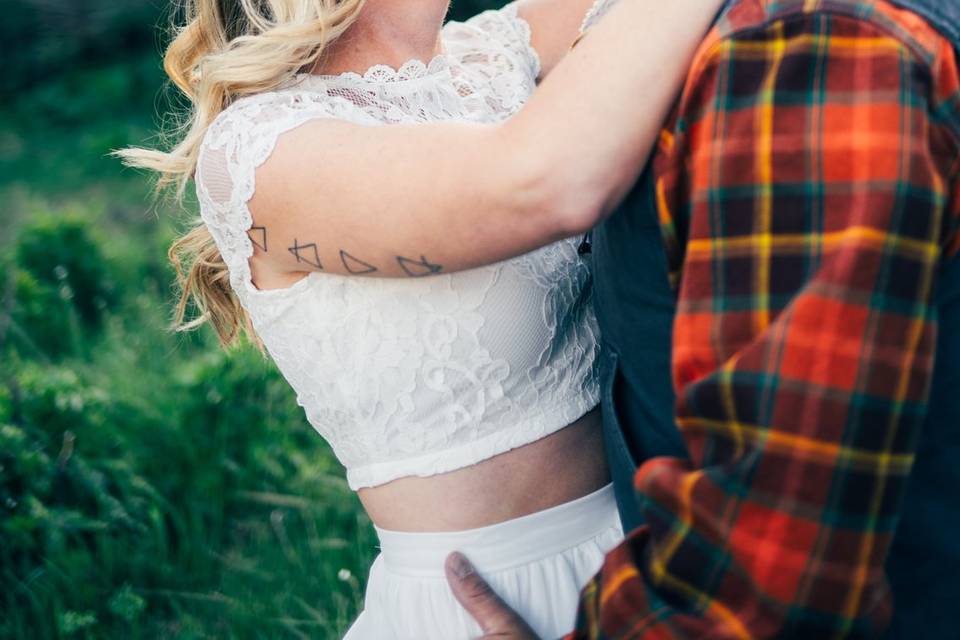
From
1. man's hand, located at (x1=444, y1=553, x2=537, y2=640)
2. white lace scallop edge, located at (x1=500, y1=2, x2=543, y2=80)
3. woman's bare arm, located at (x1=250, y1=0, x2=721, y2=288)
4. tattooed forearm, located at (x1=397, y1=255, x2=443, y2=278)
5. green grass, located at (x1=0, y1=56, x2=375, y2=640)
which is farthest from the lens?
green grass, located at (x1=0, y1=56, x2=375, y2=640)

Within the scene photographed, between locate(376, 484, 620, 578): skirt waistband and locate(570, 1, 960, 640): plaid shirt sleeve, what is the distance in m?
0.65

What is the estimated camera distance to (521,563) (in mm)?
1710

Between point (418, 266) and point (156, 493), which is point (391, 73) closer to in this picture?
point (418, 266)

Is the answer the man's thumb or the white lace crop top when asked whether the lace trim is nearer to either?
the white lace crop top

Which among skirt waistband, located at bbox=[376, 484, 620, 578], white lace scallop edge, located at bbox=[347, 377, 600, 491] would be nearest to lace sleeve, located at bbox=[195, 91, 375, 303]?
white lace scallop edge, located at bbox=[347, 377, 600, 491]

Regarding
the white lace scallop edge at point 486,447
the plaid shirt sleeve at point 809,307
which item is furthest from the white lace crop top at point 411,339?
the plaid shirt sleeve at point 809,307

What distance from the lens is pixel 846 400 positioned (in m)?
0.98

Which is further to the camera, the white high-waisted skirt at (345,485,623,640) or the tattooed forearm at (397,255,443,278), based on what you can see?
the white high-waisted skirt at (345,485,623,640)

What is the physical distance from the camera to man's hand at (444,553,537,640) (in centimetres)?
154

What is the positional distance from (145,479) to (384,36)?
1767 millimetres

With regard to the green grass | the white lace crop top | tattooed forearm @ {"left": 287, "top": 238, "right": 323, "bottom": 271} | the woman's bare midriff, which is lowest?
the green grass

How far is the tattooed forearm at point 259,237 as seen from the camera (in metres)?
1.56

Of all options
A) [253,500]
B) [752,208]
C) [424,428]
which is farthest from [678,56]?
[253,500]

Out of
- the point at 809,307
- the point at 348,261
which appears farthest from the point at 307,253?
the point at 809,307
